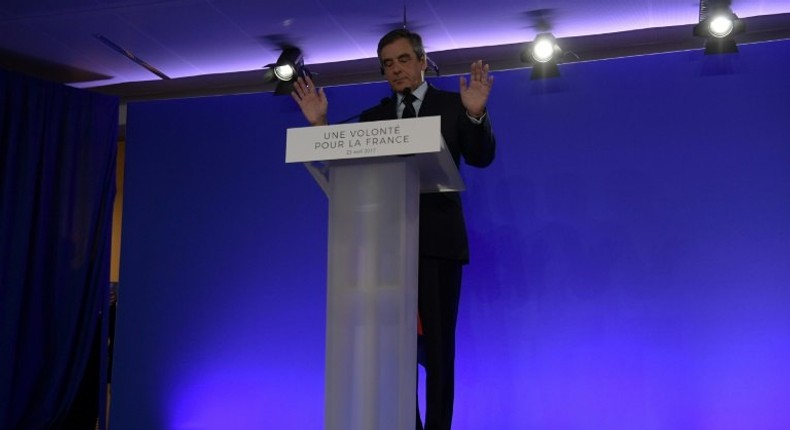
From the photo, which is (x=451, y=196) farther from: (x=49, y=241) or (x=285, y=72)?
(x=49, y=241)

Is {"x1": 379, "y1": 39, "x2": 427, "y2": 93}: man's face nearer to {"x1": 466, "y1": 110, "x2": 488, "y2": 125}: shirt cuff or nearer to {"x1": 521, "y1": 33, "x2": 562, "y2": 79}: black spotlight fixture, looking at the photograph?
{"x1": 466, "y1": 110, "x2": 488, "y2": 125}: shirt cuff

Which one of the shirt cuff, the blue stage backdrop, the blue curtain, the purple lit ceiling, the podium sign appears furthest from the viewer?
the blue curtain

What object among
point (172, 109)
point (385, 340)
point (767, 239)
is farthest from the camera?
point (172, 109)

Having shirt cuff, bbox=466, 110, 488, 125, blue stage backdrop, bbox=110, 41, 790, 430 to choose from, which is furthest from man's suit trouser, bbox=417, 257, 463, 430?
blue stage backdrop, bbox=110, 41, 790, 430

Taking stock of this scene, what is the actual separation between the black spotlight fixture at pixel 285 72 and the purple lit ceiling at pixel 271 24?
109 millimetres

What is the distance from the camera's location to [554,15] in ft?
10.9

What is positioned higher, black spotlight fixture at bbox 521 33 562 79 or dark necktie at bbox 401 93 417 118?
black spotlight fixture at bbox 521 33 562 79

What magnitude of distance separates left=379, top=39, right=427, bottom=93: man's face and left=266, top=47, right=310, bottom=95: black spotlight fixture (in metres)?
1.47

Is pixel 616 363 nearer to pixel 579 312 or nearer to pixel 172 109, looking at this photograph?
pixel 579 312

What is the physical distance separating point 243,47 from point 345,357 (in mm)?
2473

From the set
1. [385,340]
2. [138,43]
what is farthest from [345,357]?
[138,43]

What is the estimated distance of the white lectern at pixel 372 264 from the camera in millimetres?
1598

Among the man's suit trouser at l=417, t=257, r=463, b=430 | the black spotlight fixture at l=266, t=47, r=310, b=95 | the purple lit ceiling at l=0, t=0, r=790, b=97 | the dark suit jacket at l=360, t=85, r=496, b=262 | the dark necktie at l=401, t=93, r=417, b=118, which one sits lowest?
the man's suit trouser at l=417, t=257, r=463, b=430

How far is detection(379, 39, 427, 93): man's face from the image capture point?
2174 millimetres
